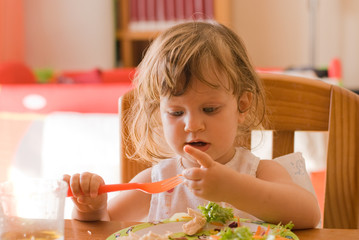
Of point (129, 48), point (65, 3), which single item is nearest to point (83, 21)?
point (65, 3)

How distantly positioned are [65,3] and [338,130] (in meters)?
4.10

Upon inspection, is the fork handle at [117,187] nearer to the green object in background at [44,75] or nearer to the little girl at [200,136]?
the little girl at [200,136]

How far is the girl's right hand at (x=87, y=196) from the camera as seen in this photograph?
0.80 meters

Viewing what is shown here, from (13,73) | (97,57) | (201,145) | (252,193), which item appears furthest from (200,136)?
(97,57)

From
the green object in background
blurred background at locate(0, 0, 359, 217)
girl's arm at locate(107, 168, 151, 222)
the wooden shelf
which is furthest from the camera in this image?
the wooden shelf

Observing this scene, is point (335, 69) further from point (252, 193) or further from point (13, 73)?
point (252, 193)

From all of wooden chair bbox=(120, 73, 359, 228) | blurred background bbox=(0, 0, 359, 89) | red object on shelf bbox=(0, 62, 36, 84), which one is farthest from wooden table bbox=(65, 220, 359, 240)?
blurred background bbox=(0, 0, 359, 89)

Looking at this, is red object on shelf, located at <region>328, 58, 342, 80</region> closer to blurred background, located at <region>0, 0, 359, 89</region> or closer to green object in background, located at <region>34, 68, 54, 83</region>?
green object in background, located at <region>34, 68, 54, 83</region>

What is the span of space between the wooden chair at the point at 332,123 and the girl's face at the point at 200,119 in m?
0.17

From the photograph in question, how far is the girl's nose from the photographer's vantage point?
0.84 m

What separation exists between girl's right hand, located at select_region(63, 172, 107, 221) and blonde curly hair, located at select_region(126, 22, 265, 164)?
193 millimetres

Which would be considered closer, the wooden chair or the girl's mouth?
the girl's mouth

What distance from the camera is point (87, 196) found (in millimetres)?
830

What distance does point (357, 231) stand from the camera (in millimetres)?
714
